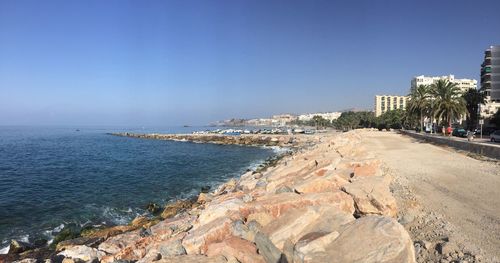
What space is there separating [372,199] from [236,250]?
3359mm

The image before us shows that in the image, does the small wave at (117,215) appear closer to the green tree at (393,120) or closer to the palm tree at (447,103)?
the palm tree at (447,103)

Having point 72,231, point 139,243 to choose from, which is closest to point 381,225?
point 139,243

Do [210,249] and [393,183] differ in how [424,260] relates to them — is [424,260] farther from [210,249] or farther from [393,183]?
[393,183]

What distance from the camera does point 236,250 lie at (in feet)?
20.4

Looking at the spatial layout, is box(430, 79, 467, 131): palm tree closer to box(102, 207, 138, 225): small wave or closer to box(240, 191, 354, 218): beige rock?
A: box(102, 207, 138, 225): small wave

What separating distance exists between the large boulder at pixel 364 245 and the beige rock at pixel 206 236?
5.47ft

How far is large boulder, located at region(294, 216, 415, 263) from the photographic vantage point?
17.1 ft

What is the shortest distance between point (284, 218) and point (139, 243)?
3822 mm

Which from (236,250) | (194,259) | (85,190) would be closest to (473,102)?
(85,190)

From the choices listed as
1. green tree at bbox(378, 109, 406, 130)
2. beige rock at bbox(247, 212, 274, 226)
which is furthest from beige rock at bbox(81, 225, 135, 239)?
green tree at bbox(378, 109, 406, 130)

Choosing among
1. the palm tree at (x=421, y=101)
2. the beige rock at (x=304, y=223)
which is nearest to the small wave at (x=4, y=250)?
the beige rock at (x=304, y=223)

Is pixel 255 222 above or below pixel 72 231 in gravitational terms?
above

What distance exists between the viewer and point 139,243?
858cm

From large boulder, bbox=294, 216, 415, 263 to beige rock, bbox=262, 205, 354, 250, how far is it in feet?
1.70
